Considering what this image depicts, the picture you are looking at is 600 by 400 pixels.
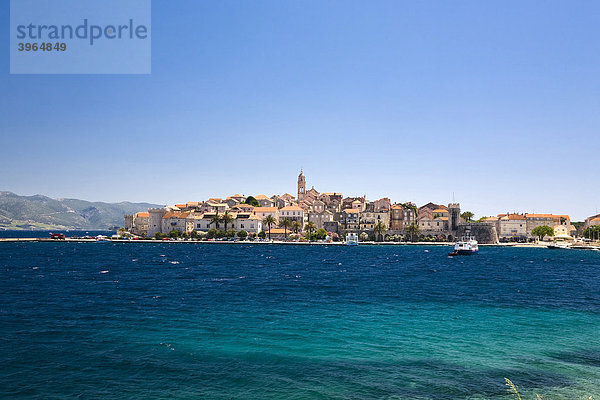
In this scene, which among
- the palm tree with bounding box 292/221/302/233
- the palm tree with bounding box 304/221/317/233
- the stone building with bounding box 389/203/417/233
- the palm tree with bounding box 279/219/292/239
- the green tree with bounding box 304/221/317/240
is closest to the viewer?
the palm tree with bounding box 279/219/292/239

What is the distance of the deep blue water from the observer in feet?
49.6

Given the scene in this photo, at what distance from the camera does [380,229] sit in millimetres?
155000

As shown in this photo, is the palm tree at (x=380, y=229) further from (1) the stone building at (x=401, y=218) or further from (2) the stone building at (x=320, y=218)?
(2) the stone building at (x=320, y=218)

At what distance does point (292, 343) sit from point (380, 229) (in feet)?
452

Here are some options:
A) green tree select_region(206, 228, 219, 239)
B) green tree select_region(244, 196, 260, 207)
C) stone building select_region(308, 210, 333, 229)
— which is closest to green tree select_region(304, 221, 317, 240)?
stone building select_region(308, 210, 333, 229)

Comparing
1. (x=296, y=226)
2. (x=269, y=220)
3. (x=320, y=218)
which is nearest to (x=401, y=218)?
(x=320, y=218)

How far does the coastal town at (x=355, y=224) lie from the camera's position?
15250 centimetres

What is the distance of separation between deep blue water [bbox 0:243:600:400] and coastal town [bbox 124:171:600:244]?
11592cm

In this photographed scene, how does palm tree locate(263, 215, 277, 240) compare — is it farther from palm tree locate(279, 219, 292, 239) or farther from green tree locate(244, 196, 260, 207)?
green tree locate(244, 196, 260, 207)

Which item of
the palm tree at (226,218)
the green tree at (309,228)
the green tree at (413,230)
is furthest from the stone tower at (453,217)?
the palm tree at (226,218)

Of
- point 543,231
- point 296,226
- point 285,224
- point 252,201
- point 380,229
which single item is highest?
point 252,201

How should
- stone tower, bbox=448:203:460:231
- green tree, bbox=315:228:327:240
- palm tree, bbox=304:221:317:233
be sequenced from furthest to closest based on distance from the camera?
palm tree, bbox=304:221:317:233 < stone tower, bbox=448:203:460:231 < green tree, bbox=315:228:327:240

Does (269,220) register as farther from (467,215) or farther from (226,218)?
(467,215)

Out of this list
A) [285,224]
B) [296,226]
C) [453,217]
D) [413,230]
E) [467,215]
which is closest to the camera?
[285,224]
